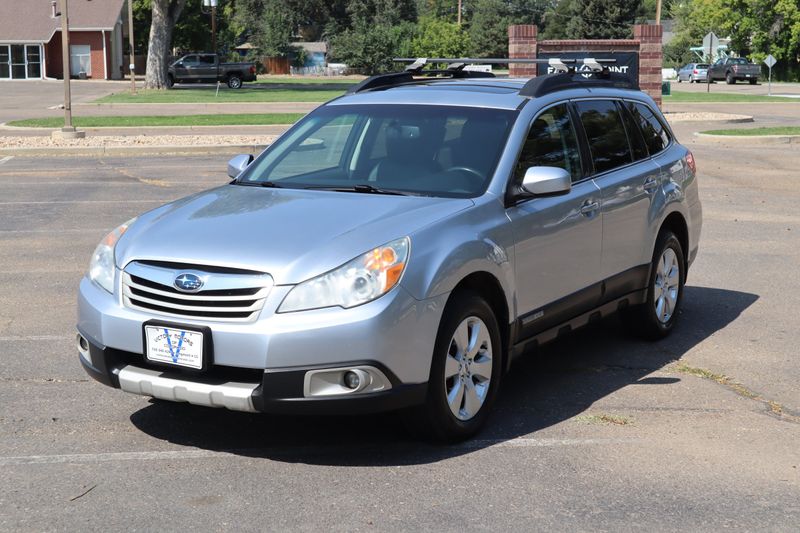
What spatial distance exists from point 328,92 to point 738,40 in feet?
132

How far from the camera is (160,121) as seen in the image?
98.0ft

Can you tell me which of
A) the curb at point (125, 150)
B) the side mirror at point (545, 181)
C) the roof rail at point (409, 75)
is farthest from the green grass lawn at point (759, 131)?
the side mirror at point (545, 181)

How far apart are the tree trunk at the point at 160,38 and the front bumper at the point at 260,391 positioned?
47.4 metres

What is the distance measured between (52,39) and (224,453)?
70237mm

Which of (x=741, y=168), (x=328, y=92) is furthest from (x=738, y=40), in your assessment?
(x=741, y=168)

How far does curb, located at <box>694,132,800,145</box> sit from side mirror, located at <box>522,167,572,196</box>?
1983 cm

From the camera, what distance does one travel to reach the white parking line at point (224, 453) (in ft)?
17.5

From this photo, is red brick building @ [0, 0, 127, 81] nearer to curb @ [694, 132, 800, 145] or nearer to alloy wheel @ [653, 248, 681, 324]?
curb @ [694, 132, 800, 145]

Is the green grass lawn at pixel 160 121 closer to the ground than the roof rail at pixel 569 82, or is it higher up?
closer to the ground

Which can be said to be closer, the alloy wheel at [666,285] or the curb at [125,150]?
the alloy wheel at [666,285]

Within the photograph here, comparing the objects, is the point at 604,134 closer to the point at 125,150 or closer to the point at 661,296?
the point at 661,296

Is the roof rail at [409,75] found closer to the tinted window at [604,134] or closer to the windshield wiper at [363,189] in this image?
the tinted window at [604,134]

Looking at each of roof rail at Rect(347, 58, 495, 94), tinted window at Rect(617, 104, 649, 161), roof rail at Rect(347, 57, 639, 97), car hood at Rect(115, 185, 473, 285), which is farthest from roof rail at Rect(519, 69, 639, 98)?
car hood at Rect(115, 185, 473, 285)

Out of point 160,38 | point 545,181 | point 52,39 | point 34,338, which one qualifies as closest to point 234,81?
point 160,38
